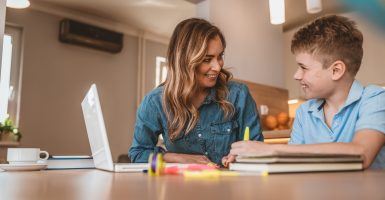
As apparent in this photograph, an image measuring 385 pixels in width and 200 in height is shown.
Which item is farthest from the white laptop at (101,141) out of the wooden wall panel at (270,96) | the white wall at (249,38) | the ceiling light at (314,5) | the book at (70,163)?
the wooden wall panel at (270,96)

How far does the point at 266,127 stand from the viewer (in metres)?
2.96

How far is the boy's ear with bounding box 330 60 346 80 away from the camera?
1.12m

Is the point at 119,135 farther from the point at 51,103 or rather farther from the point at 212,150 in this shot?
the point at 212,150

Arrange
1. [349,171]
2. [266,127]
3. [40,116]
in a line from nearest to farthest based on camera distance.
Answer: [349,171]
[266,127]
[40,116]

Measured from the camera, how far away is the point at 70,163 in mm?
1033

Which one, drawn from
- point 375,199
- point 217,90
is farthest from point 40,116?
point 375,199

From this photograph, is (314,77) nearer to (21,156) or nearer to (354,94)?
(354,94)

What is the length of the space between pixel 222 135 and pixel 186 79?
24 centimetres

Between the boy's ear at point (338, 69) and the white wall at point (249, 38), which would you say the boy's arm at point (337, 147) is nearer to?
the boy's ear at point (338, 69)

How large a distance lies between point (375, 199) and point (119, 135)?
4833 millimetres

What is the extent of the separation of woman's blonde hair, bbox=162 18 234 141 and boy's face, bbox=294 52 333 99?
0.30 m

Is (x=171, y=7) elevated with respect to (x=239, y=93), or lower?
elevated

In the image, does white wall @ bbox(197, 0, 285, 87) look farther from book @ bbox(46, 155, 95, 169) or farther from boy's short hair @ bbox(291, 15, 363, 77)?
book @ bbox(46, 155, 95, 169)

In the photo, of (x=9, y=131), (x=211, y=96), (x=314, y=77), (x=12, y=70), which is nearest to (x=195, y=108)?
(x=211, y=96)
